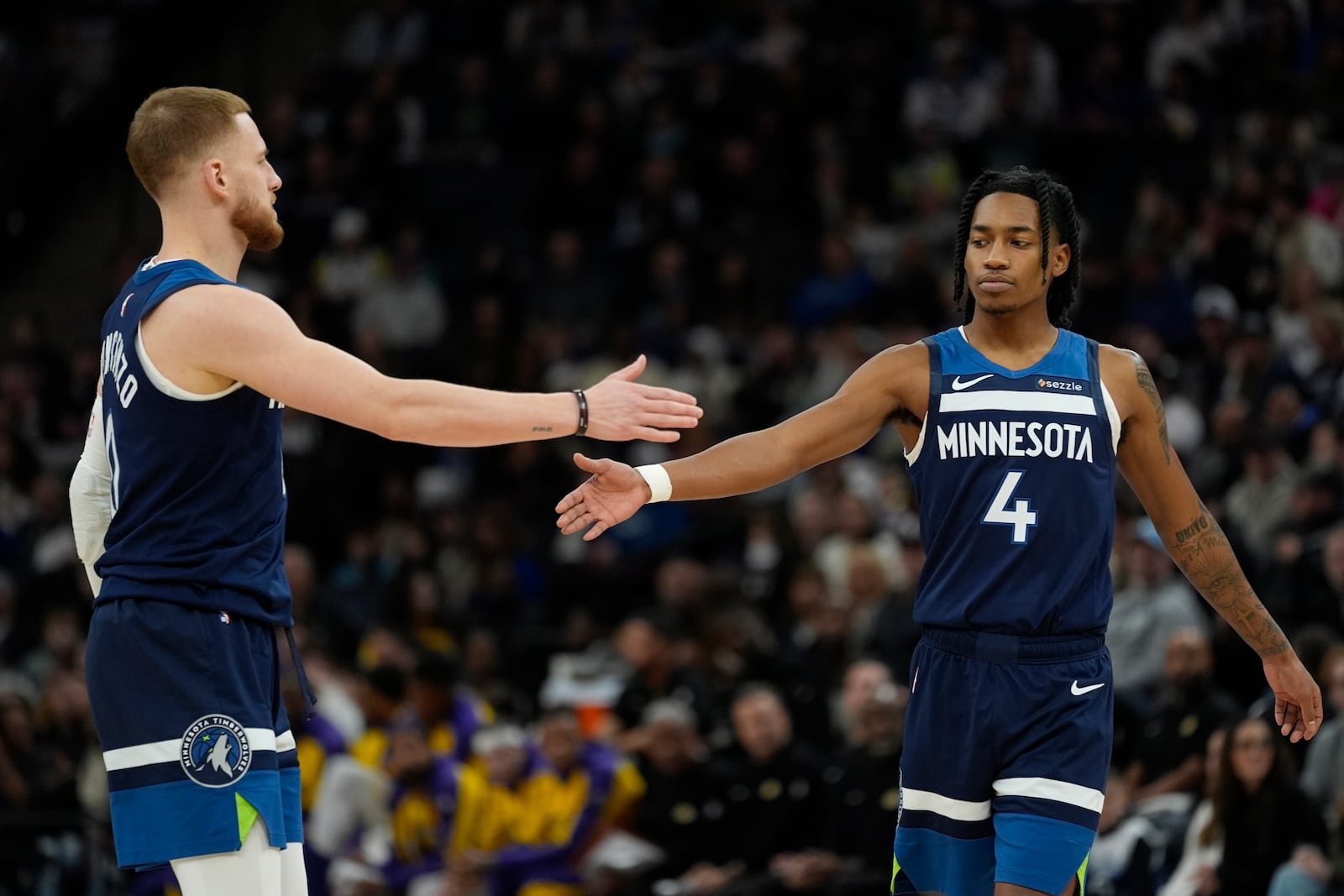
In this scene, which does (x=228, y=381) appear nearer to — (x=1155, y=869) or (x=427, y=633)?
(x=1155, y=869)

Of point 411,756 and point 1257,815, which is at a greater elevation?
point 411,756

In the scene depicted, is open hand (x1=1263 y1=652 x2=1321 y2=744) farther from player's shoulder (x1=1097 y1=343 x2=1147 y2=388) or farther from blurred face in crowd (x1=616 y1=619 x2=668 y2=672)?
blurred face in crowd (x1=616 y1=619 x2=668 y2=672)

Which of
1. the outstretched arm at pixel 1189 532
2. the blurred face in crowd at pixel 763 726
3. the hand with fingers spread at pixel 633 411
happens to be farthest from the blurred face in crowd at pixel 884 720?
the hand with fingers spread at pixel 633 411

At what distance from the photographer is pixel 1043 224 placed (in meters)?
5.38

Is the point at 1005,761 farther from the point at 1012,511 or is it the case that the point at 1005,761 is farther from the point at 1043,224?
the point at 1043,224

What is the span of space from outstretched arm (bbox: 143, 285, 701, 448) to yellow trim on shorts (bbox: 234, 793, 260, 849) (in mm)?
970

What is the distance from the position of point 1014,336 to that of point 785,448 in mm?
767

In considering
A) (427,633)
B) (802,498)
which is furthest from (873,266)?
(427,633)

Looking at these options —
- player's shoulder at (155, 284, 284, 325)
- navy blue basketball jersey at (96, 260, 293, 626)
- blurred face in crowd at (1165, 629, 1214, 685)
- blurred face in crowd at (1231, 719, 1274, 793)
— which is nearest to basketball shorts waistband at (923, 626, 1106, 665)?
navy blue basketball jersey at (96, 260, 293, 626)

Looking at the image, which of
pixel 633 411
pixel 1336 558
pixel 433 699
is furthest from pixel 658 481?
pixel 433 699

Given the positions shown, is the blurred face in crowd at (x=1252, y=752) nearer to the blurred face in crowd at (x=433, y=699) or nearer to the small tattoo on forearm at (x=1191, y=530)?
the small tattoo on forearm at (x=1191, y=530)

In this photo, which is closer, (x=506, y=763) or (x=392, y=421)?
(x=392, y=421)

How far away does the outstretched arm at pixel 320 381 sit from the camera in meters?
4.38

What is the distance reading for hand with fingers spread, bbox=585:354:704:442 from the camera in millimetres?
4629
